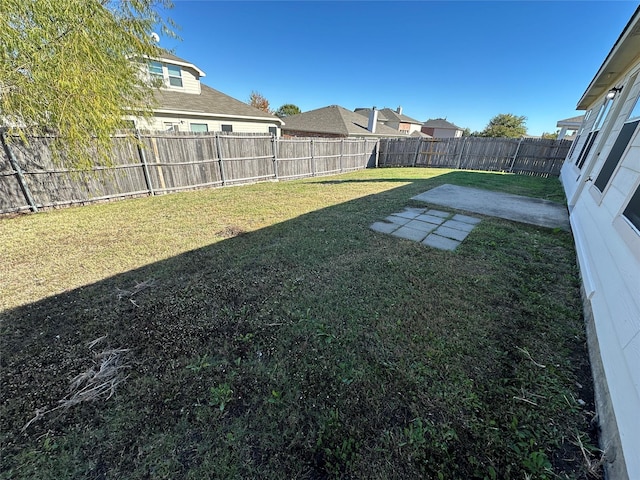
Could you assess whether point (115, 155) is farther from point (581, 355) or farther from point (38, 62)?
point (581, 355)

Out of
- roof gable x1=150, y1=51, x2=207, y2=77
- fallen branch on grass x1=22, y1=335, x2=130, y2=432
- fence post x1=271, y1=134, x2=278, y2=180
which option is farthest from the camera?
roof gable x1=150, y1=51, x2=207, y2=77

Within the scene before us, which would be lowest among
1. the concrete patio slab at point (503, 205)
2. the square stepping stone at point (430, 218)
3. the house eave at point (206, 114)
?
the square stepping stone at point (430, 218)

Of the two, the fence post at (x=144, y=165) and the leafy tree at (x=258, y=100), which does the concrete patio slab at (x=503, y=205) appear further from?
the leafy tree at (x=258, y=100)

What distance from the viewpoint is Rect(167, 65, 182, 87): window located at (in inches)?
455

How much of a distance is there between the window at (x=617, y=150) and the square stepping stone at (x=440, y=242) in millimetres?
1946

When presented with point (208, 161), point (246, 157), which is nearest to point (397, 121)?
point (246, 157)

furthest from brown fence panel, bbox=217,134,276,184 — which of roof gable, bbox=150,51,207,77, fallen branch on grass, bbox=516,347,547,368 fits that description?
fallen branch on grass, bbox=516,347,547,368

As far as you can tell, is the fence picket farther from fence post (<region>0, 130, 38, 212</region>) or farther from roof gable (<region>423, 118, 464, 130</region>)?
roof gable (<region>423, 118, 464, 130</region>)

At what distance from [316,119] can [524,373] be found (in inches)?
938

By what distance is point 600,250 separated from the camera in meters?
2.58

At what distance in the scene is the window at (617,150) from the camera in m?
3.27

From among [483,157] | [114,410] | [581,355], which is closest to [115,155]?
[114,410]

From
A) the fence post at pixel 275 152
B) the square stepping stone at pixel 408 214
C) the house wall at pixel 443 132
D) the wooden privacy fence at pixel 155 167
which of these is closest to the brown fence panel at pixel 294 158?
the wooden privacy fence at pixel 155 167

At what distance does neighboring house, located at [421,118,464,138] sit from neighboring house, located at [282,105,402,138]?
923 inches
